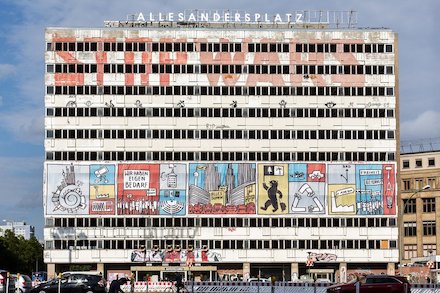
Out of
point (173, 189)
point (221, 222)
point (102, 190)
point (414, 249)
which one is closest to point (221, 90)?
point (173, 189)

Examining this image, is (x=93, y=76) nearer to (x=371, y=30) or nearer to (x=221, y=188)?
(x=221, y=188)

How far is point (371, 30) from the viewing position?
137 m

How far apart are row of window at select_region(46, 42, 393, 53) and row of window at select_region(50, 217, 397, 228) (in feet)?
78.0

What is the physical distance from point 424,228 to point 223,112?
46.1 m

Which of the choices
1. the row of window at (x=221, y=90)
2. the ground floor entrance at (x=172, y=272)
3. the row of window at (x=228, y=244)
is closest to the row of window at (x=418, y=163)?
the row of window at (x=228, y=244)

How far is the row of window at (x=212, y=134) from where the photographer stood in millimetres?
133375

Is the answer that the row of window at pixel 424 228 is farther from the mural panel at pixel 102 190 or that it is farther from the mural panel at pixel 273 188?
the mural panel at pixel 102 190

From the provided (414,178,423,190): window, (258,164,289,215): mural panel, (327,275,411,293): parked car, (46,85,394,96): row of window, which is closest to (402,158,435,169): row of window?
(414,178,423,190): window

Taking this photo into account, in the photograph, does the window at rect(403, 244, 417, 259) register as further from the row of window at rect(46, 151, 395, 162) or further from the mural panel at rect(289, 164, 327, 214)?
the mural panel at rect(289, 164, 327, 214)

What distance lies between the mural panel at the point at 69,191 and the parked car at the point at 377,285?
7582 centimetres

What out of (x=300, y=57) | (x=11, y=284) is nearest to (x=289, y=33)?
(x=300, y=57)

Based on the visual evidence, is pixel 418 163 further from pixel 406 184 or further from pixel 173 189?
pixel 173 189

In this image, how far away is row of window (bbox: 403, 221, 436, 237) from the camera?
158 meters

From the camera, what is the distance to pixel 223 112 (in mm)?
134125
